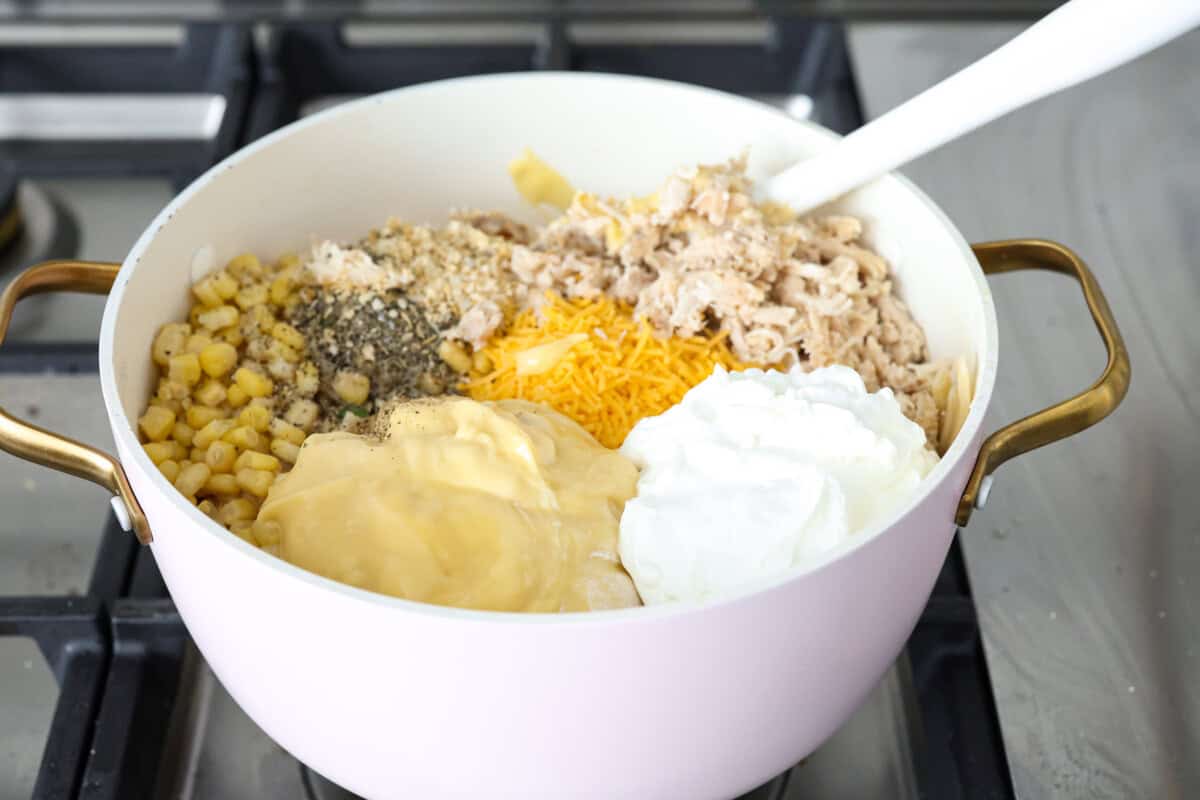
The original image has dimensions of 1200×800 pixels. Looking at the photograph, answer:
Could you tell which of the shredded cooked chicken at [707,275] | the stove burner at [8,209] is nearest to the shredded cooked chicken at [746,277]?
the shredded cooked chicken at [707,275]

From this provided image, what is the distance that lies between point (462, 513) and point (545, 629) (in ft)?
0.66

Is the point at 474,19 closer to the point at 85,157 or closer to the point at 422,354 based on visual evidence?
the point at 85,157

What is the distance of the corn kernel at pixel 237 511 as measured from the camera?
0.98 m

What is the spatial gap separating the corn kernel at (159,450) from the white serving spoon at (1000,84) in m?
0.60

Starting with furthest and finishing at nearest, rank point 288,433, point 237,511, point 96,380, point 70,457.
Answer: point 96,380 < point 288,433 < point 237,511 < point 70,457

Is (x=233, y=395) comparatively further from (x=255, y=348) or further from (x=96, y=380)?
(x=96, y=380)

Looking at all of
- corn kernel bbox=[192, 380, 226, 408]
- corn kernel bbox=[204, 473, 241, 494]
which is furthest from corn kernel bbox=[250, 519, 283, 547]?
corn kernel bbox=[192, 380, 226, 408]

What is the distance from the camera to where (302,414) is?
1117mm

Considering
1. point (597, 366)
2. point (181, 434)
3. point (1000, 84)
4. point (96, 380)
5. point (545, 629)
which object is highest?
point (1000, 84)

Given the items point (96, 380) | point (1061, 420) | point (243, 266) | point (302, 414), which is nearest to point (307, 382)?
point (302, 414)

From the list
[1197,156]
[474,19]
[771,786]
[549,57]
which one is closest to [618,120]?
[549,57]

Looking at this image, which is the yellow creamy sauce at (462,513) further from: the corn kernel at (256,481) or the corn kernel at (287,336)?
the corn kernel at (287,336)

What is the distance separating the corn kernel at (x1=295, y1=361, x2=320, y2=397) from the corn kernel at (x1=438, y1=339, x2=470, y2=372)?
119 mm

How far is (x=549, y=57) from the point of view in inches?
61.6
